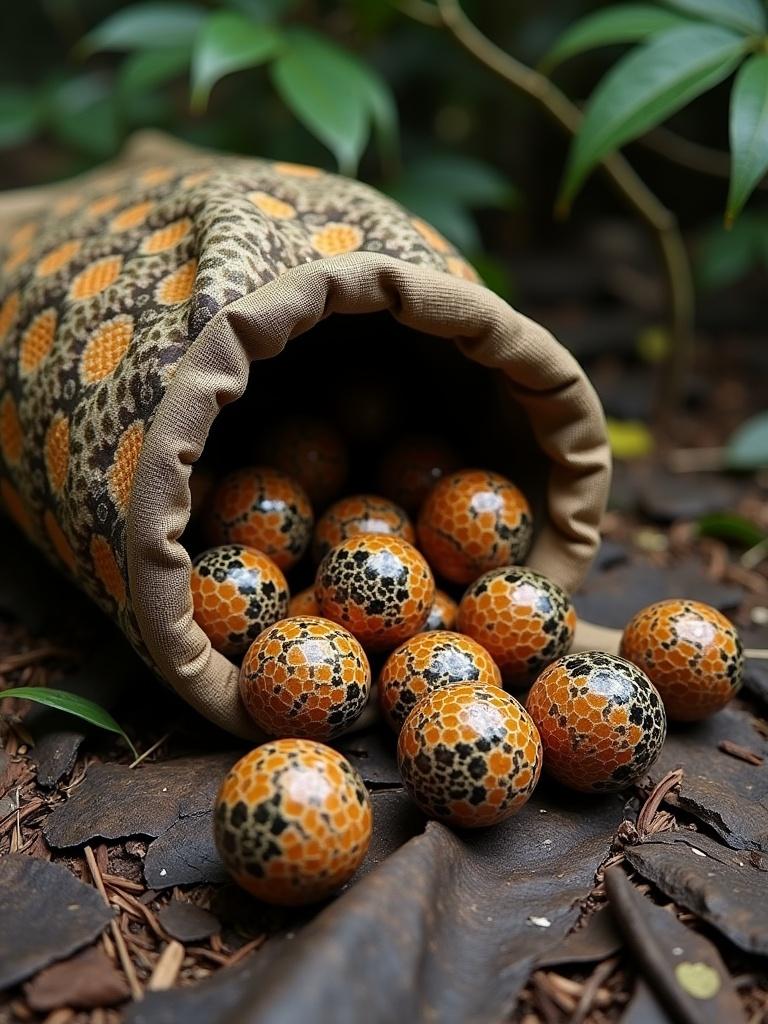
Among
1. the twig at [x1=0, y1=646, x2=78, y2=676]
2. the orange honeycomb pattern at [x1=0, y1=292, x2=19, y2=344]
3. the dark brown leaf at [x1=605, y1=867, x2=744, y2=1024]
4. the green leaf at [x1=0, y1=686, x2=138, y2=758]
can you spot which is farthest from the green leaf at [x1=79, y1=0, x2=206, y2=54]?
the dark brown leaf at [x1=605, y1=867, x2=744, y2=1024]

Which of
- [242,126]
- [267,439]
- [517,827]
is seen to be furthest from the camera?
[242,126]

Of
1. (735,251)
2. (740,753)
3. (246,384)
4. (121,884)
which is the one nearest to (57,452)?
(246,384)

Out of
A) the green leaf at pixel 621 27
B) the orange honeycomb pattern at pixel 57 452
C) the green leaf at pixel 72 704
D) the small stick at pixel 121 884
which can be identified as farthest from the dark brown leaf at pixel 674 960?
the green leaf at pixel 621 27

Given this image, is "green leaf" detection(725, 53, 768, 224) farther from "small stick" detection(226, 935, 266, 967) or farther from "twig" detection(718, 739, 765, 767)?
"small stick" detection(226, 935, 266, 967)

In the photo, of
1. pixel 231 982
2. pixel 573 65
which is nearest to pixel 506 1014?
pixel 231 982

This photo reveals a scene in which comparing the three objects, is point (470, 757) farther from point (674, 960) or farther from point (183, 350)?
point (183, 350)

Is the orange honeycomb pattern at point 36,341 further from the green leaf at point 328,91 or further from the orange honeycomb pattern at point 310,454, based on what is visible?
the green leaf at point 328,91

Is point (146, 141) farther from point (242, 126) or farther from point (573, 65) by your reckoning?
point (573, 65)
